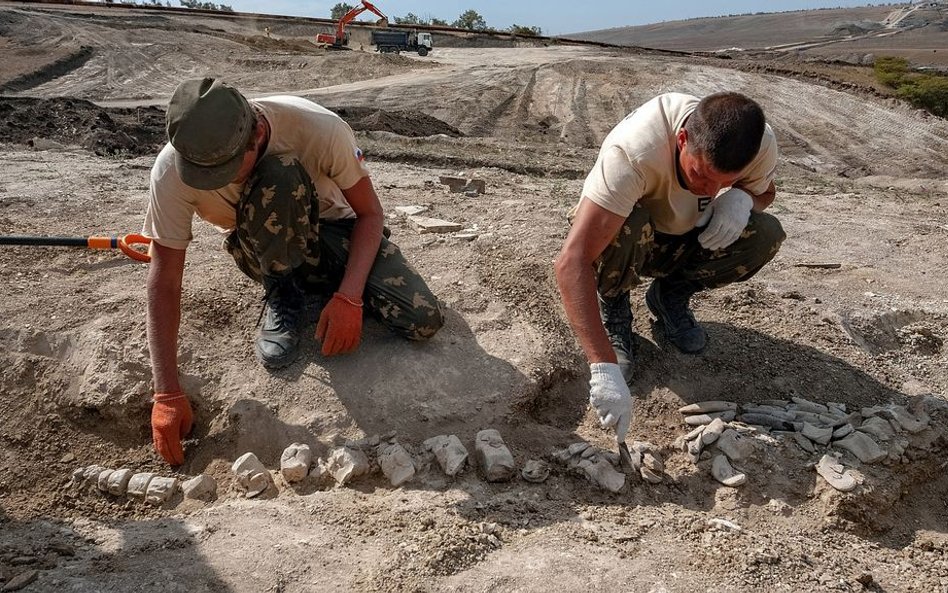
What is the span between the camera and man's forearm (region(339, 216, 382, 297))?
271 cm

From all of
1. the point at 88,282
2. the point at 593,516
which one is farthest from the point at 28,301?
the point at 593,516

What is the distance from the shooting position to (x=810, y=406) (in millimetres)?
2789

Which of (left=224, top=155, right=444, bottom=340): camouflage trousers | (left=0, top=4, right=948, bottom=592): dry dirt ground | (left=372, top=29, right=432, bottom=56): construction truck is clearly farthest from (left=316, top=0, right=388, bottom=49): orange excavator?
(left=224, top=155, right=444, bottom=340): camouflage trousers

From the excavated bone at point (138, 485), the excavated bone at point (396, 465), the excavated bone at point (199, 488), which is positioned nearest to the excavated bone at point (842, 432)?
the excavated bone at point (396, 465)

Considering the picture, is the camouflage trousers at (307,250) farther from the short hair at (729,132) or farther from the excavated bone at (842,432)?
the excavated bone at (842,432)

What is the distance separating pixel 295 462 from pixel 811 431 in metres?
1.86

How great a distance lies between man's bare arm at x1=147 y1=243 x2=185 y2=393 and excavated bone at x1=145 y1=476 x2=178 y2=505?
316mm

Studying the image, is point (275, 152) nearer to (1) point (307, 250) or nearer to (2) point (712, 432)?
(1) point (307, 250)

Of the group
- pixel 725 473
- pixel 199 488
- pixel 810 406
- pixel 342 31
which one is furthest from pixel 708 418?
pixel 342 31

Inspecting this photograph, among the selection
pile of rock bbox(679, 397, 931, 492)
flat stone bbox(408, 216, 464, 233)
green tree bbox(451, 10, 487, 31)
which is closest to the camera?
pile of rock bbox(679, 397, 931, 492)

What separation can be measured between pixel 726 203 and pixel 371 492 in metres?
1.72

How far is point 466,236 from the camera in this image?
404 centimetres

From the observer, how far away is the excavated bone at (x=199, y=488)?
2.38m

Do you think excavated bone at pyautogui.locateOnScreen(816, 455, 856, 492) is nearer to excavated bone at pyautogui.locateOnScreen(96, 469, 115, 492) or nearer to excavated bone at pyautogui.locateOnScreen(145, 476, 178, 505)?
excavated bone at pyautogui.locateOnScreen(145, 476, 178, 505)
